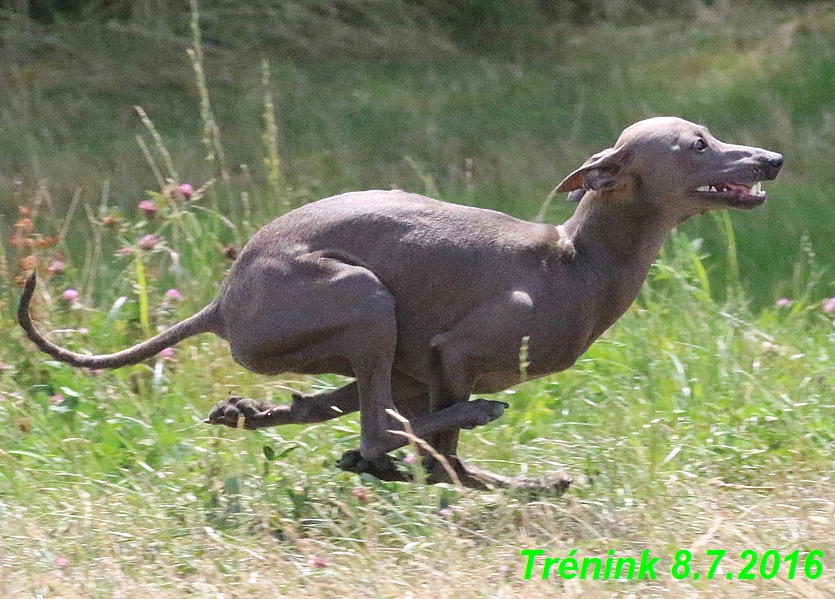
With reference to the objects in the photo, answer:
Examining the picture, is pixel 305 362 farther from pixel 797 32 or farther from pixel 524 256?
pixel 797 32

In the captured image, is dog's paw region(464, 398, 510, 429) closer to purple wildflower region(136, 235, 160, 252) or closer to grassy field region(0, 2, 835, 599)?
grassy field region(0, 2, 835, 599)

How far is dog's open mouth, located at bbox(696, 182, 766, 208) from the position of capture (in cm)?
436

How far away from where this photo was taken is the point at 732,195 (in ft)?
14.3

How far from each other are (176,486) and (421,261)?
115 centimetres

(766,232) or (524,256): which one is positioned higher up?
(524,256)

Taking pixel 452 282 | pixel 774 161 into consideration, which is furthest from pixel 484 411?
pixel 774 161

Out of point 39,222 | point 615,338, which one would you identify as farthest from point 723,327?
point 39,222

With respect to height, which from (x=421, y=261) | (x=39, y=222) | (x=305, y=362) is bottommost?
(x=39, y=222)

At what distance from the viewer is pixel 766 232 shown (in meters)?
8.12

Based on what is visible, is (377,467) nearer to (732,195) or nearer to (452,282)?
(452,282)

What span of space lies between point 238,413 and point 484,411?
84 centimetres

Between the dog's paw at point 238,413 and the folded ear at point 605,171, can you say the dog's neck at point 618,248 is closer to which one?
the folded ear at point 605,171

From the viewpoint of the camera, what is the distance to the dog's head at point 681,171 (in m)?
4.36

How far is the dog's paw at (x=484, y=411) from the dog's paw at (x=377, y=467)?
316mm
